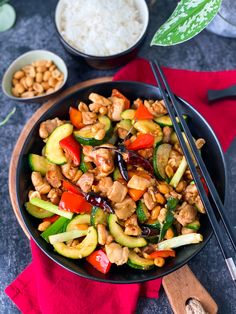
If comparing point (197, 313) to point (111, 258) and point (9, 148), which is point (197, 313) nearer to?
point (111, 258)

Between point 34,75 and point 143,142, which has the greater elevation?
point 34,75

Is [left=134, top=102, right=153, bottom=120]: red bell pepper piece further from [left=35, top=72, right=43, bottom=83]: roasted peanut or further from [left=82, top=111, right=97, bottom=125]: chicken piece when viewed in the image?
[left=35, top=72, right=43, bottom=83]: roasted peanut

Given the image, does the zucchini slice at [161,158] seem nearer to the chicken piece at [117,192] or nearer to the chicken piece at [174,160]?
the chicken piece at [174,160]

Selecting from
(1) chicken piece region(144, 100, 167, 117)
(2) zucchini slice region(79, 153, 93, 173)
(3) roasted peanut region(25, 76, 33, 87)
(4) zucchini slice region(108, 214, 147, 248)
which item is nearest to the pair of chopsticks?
(1) chicken piece region(144, 100, 167, 117)

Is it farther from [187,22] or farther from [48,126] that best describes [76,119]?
[187,22]

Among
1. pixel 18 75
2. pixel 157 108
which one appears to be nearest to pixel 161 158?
pixel 157 108

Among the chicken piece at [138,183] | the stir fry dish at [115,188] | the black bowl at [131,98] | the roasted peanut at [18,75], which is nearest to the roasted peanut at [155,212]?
the stir fry dish at [115,188]
